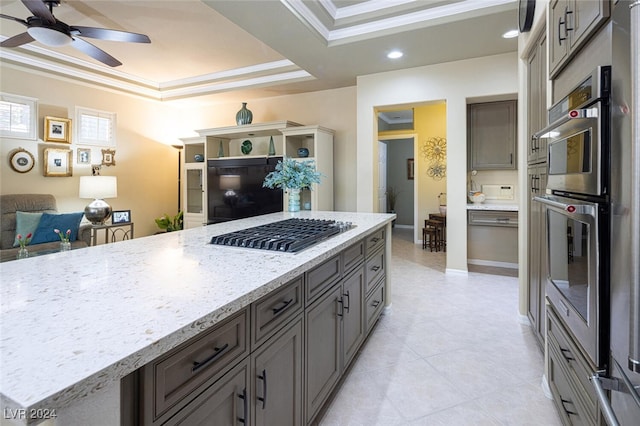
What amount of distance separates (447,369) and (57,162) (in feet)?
18.0

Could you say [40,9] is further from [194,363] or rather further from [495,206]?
[495,206]

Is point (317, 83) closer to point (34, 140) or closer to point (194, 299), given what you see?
point (34, 140)

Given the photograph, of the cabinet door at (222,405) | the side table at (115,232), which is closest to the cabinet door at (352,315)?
the cabinet door at (222,405)

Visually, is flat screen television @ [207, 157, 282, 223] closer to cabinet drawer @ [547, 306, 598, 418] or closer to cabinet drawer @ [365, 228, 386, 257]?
cabinet drawer @ [365, 228, 386, 257]

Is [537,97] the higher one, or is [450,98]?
[450,98]

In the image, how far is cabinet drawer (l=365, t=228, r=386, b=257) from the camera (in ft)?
7.38

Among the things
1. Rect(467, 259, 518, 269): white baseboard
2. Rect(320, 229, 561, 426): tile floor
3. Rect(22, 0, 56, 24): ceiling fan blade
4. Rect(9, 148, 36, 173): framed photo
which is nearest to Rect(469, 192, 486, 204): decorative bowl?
Rect(467, 259, 518, 269): white baseboard

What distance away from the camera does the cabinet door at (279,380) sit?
3.43 feet

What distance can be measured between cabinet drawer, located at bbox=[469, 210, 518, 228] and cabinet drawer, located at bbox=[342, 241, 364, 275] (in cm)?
284

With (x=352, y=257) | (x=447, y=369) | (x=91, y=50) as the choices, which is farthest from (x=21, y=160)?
(x=447, y=369)

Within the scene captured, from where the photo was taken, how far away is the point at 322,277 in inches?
60.2

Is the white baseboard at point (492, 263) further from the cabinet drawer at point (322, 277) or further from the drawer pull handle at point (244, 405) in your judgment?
the drawer pull handle at point (244, 405)

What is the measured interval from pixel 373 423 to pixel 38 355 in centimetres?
151

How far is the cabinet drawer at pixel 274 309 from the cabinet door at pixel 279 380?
41 millimetres
